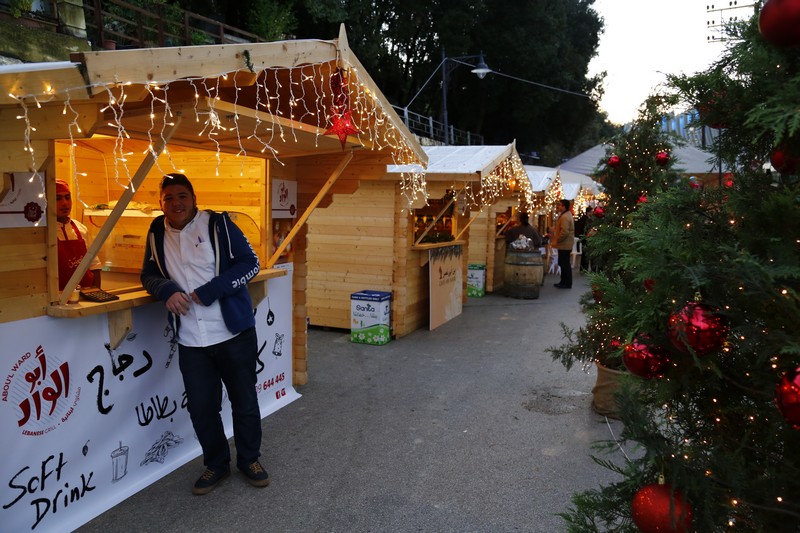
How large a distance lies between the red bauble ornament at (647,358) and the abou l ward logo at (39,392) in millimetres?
3023

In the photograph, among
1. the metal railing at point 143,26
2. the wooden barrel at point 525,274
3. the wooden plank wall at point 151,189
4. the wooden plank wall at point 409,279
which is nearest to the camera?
the wooden plank wall at point 151,189

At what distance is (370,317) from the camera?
737cm

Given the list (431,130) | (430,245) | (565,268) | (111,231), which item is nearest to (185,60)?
(111,231)

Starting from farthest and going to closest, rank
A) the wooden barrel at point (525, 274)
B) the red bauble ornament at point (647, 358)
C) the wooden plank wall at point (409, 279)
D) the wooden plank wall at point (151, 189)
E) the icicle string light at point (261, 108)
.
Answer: the wooden barrel at point (525, 274) → the wooden plank wall at point (409, 279) → the wooden plank wall at point (151, 189) → the icicle string light at point (261, 108) → the red bauble ornament at point (647, 358)

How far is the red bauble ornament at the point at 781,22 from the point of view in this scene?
55.3 inches

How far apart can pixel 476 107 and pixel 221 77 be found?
32924mm

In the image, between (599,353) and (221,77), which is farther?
(599,353)

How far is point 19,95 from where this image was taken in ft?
7.39

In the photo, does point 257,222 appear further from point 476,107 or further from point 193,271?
point 476,107

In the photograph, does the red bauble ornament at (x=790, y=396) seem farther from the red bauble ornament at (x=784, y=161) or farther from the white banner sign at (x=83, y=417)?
the white banner sign at (x=83, y=417)

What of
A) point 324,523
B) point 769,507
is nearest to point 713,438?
point 769,507

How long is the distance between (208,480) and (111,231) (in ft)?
6.00

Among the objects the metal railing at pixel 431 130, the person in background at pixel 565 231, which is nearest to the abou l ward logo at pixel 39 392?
the person in background at pixel 565 231

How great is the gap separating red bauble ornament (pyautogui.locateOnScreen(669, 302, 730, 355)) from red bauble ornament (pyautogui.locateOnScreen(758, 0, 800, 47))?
0.78 m
